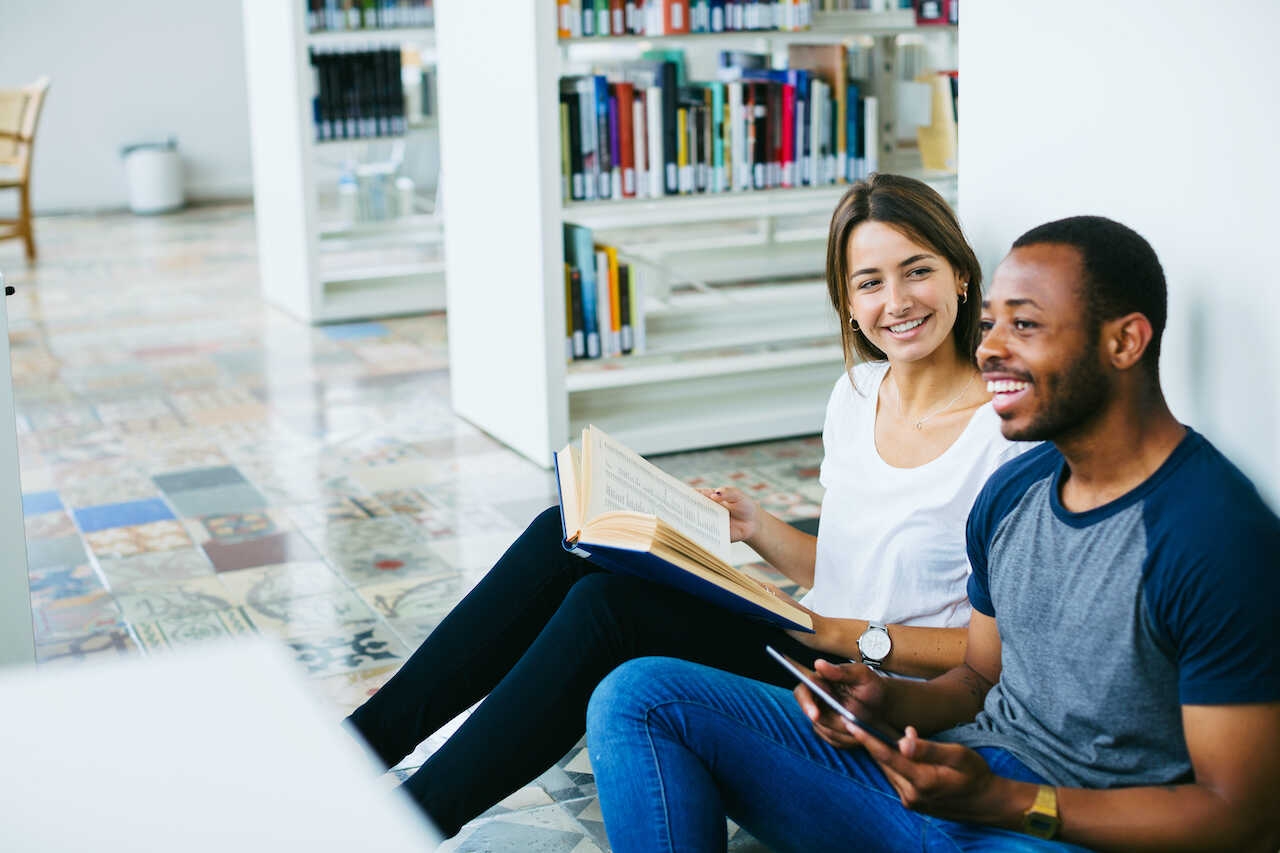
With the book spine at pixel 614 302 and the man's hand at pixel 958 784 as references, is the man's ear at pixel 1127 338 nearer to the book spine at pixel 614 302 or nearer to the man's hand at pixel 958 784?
the man's hand at pixel 958 784

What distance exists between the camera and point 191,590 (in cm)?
327

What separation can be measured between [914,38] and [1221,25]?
497 centimetres

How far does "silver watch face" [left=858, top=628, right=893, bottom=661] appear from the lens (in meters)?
1.76

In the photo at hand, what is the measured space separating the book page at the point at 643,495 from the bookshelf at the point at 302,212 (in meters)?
4.49

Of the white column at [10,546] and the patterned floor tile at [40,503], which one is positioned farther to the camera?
the patterned floor tile at [40,503]

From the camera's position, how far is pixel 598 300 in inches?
163

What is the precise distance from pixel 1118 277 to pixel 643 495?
67 centimetres

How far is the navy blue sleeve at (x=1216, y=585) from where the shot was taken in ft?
4.10

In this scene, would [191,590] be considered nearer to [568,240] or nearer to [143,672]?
[568,240]

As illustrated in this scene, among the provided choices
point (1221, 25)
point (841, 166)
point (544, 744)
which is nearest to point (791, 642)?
point (544, 744)

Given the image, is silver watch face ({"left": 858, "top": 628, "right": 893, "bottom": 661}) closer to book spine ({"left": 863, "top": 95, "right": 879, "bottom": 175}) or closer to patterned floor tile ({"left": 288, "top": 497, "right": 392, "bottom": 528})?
patterned floor tile ({"left": 288, "top": 497, "right": 392, "bottom": 528})

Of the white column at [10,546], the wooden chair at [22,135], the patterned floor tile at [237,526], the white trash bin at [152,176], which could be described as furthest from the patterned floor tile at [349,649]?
the white trash bin at [152,176]

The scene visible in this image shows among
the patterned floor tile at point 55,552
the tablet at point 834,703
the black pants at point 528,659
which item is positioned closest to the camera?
the tablet at point 834,703

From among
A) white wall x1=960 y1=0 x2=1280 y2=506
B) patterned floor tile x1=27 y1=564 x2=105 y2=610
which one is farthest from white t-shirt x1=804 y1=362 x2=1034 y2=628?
patterned floor tile x1=27 y1=564 x2=105 y2=610
